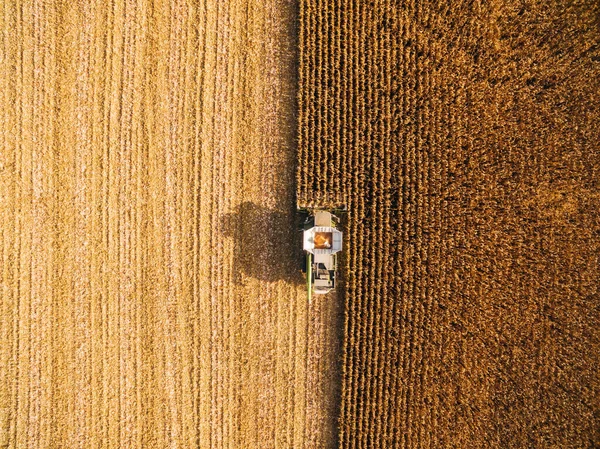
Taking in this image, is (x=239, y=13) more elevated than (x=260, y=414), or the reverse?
(x=239, y=13)

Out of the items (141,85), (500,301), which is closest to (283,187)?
(141,85)

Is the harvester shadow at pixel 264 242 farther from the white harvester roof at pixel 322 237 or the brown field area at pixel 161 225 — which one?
the white harvester roof at pixel 322 237

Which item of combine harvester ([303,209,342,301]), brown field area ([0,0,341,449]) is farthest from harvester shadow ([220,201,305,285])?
combine harvester ([303,209,342,301])

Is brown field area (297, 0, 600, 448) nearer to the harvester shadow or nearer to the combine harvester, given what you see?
the combine harvester

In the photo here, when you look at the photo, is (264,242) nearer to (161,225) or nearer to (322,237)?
(322,237)

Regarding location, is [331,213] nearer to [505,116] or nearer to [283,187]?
[283,187]

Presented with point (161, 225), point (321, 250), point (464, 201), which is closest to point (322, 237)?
point (321, 250)
